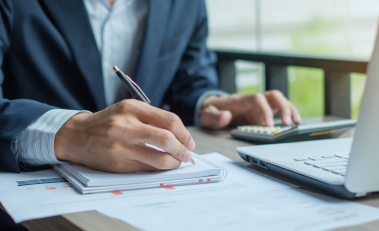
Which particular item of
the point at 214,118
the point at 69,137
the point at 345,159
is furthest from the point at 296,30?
the point at 69,137

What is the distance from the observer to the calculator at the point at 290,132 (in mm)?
755

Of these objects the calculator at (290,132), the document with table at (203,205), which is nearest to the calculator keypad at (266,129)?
the calculator at (290,132)

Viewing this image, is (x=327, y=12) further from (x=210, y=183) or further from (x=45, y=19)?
(x=210, y=183)

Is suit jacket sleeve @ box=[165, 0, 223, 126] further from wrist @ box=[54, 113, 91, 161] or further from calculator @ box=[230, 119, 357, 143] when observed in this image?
wrist @ box=[54, 113, 91, 161]

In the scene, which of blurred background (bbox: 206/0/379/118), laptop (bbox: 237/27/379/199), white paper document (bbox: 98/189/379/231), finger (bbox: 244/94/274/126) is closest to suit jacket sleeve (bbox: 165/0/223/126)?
finger (bbox: 244/94/274/126)

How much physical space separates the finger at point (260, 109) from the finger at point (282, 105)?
1 cm

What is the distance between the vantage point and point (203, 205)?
410 millimetres

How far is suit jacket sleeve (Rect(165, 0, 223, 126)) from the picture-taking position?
1.16 m

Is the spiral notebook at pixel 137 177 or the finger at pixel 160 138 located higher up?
the finger at pixel 160 138

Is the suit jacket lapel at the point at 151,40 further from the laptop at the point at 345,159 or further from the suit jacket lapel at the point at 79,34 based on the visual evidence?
the laptop at the point at 345,159

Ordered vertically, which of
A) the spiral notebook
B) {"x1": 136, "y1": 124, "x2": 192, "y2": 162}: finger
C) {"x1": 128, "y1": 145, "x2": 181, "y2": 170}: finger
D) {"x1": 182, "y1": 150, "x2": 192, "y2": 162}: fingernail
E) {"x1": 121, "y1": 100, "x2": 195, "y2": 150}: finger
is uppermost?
{"x1": 121, "y1": 100, "x2": 195, "y2": 150}: finger

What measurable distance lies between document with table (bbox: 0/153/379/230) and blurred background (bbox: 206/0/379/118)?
1.11 metres

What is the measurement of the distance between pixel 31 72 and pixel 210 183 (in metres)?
0.66

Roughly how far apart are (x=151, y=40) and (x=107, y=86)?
0.64 ft
